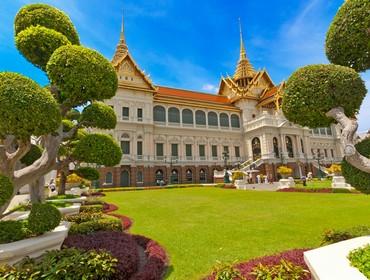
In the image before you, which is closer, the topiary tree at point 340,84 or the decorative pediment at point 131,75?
the topiary tree at point 340,84

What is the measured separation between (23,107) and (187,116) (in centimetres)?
3791

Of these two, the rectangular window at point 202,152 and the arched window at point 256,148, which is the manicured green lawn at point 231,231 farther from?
the arched window at point 256,148

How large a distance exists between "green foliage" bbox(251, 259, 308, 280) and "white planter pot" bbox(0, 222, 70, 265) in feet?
13.7

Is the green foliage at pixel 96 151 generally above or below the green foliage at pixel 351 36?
below

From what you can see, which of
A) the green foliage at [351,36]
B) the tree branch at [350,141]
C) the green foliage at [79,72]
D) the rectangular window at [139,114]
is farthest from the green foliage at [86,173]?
the rectangular window at [139,114]

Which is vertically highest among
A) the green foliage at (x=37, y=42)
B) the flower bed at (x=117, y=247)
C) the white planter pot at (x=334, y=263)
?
the green foliage at (x=37, y=42)

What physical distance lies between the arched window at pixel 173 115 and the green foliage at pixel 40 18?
1299 inches

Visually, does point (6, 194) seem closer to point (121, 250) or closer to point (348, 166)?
point (121, 250)

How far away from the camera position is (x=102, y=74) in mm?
6309

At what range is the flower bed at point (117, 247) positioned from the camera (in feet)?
15.1

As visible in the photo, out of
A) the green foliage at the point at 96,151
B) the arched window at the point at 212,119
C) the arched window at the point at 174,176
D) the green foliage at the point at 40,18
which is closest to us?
the green foliage at the point at 96,151

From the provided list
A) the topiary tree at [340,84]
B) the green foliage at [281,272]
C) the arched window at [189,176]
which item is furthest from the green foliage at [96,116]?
the arched window at [189,176]

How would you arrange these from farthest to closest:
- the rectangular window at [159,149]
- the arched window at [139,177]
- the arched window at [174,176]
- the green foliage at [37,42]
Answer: the arched window at [174,176]
the rectangular window at [159,149]
the arched window at [139,177]
the green foliage at [37,42]

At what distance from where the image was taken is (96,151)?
22.6ft
